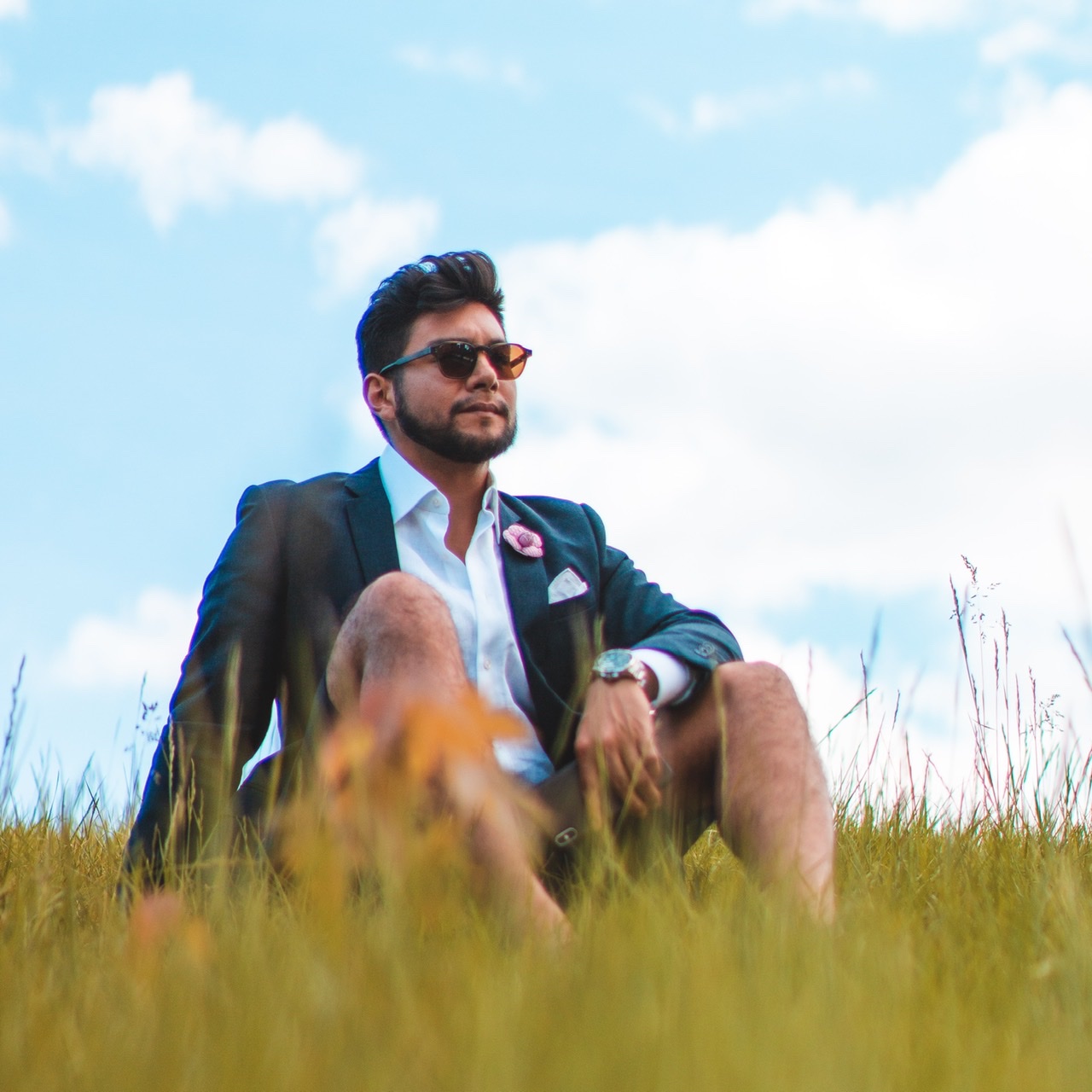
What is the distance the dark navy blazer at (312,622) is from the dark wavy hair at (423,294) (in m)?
0.56

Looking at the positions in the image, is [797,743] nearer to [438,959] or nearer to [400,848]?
[438,959]

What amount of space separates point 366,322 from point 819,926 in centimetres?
250

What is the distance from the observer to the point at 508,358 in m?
3.65

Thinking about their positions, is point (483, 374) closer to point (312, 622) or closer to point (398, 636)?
point (312, 622)

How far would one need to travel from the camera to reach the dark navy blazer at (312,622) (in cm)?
286

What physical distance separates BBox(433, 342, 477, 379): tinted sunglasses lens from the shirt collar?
1.07 ft

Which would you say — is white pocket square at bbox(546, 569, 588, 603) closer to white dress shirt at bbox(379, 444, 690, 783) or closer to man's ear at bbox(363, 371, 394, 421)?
white dress shirt at bbox(379, 444, 690, 783)

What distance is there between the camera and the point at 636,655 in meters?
2.72

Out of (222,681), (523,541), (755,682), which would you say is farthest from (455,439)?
(755,682)

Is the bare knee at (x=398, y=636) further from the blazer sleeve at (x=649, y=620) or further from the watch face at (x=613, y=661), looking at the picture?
the blazer sleeve at (x=649, y=620)

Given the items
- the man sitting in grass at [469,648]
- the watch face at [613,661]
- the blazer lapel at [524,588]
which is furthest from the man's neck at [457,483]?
the watch face at [613,661]

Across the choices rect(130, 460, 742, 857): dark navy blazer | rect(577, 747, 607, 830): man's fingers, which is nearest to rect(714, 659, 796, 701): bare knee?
rect(130, 460, 742, 857): dark navy blazer

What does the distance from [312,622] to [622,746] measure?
2.90 ft

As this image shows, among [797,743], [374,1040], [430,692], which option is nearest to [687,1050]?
[374,1040]
